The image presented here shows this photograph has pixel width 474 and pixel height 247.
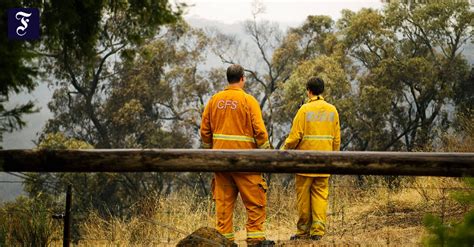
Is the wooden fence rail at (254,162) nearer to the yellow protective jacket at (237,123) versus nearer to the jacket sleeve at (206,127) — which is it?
the yellow protective jacket at (237,123)

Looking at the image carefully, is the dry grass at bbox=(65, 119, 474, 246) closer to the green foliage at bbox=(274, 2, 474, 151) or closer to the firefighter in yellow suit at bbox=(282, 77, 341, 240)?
the firefighter in yellow suit at bbox=(282, 77, 341, 240)

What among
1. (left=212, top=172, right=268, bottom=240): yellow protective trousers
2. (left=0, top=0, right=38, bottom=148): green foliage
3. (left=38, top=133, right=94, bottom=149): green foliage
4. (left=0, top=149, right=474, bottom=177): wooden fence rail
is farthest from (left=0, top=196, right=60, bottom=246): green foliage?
(left=38, top=133, right=94, bottom=149): green foliage

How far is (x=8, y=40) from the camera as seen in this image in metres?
4.24

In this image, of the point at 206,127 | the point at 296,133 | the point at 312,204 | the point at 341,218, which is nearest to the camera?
the point at 206,127

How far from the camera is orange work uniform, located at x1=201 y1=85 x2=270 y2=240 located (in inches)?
267

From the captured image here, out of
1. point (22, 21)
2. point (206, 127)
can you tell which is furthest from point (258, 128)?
point (22, 21)

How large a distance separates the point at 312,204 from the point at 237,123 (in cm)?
136

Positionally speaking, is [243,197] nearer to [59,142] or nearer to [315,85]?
[315,85]

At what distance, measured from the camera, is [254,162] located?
549 cm

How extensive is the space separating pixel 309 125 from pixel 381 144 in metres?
22.5

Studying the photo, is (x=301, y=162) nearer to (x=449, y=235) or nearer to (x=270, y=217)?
(x=449, y=235)

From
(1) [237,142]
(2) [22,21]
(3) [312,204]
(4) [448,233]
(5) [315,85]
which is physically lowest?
(4) [448,233]

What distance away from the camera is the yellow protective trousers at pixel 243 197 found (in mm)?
6719

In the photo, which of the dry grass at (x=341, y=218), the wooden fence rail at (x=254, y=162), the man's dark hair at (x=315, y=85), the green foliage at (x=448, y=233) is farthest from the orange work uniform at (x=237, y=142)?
the green foliage at (x=448, y=233)
